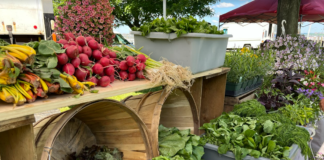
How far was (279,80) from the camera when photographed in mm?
2662

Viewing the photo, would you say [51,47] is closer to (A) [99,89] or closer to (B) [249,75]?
(A) [99,89]

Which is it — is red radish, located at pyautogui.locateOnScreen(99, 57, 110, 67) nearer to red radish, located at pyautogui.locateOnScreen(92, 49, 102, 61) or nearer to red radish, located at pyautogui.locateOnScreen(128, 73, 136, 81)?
red radish, located at pyautogui.locateOnScreen(92, 49, 102, 61)

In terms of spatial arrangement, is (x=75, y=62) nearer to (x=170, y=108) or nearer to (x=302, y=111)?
(x=170, y=108)

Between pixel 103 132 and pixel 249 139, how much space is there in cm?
115

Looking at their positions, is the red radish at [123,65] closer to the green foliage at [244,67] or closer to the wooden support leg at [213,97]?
the wooden support leg at [213,97]

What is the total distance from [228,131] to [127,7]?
21.7 ft

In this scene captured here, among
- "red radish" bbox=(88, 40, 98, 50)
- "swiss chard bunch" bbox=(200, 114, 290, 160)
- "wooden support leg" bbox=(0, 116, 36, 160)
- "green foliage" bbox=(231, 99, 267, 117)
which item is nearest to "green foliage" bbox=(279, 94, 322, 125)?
"green foliage" bbox=(231, 99, 267, 117)

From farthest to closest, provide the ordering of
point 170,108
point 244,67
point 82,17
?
point 244,67, point 82,17, point 170,108

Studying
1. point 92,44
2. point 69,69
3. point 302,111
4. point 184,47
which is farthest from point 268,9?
point 69,69

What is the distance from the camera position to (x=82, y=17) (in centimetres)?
216

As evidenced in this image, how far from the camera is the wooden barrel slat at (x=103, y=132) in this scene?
1.39 meters

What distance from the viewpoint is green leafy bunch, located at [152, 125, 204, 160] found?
1.58 meters

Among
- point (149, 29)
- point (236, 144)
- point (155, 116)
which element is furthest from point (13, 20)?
point (236, 144)

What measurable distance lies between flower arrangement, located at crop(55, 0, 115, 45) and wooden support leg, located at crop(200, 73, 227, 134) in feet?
4.11
